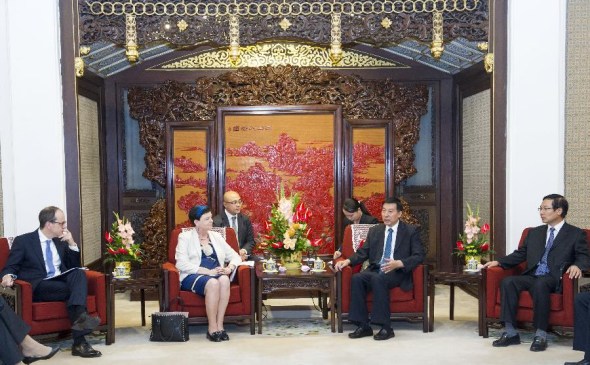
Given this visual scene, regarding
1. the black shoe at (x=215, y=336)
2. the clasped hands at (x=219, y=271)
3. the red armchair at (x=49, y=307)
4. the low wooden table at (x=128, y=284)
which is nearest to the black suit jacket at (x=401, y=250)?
the clasped hands at (x=219, y=271)

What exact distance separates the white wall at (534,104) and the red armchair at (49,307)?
3.29m

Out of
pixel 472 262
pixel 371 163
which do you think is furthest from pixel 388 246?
pixel 371 163

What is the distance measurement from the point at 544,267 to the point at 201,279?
2.56 metres

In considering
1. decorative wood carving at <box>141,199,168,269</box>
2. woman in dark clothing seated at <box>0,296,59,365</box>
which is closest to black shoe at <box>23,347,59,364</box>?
woman in dark clothing seated at <box>0,296,59,365</box>

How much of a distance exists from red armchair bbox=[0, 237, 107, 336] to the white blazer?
632mm

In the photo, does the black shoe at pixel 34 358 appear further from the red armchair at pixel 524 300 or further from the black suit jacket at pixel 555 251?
the black suit jacket at pixel 555 251

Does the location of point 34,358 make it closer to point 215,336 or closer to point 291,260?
point 215,336

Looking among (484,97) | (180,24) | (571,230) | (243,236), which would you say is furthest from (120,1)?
(571,230)

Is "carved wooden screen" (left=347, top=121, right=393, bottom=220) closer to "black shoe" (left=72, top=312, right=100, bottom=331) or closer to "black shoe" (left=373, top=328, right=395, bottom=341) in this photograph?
"black shoe" (left=373, top=328, right=395, bottom=341)

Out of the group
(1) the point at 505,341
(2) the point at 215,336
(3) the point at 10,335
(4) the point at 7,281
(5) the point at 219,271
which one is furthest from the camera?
(5) the point at 219,271

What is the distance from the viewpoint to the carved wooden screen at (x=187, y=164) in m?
7.75

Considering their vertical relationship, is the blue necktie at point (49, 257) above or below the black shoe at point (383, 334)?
above

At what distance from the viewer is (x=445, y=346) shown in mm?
5371

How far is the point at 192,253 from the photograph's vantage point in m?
5.84
